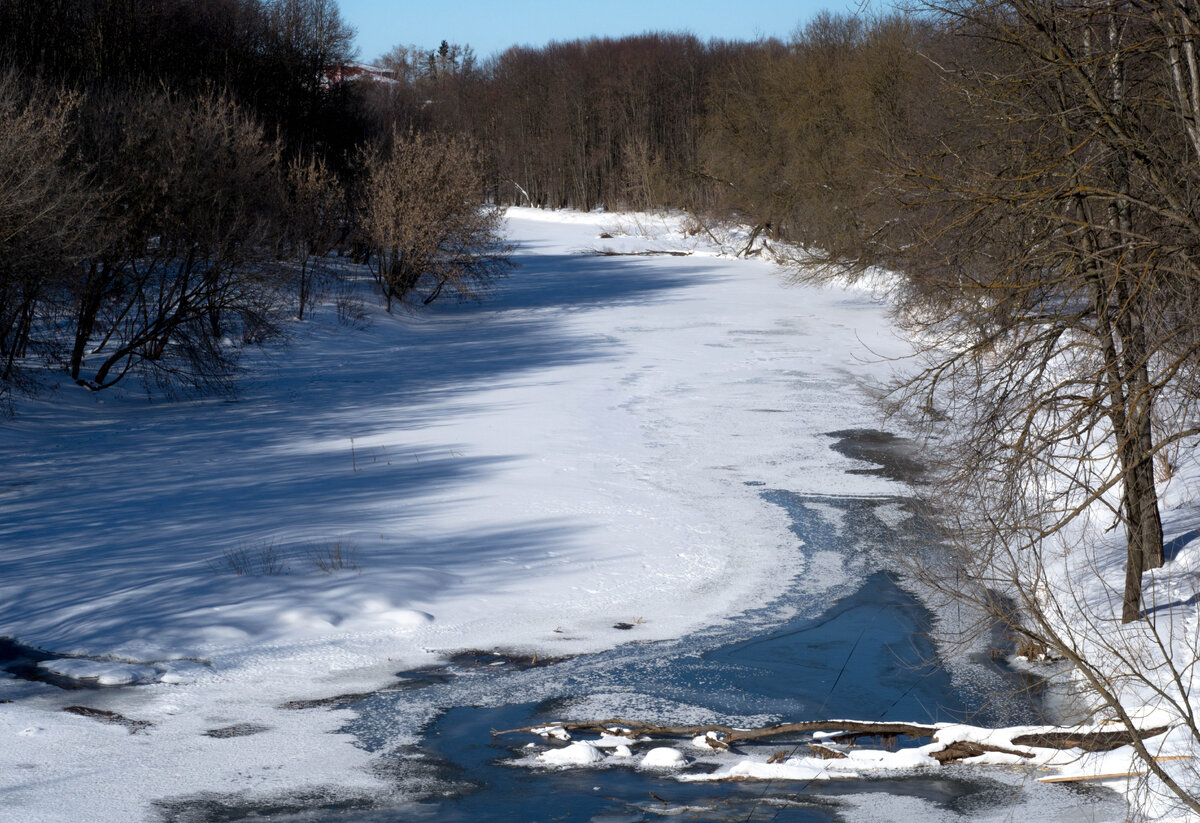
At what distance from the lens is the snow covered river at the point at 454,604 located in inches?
237

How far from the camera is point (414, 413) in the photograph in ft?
58.5

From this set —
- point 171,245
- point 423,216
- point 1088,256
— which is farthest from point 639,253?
point 1088,256

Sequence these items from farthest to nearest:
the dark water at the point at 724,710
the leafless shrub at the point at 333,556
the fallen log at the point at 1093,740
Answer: the leafless shrub at the point at 333,556 → the fallen log at the point at 1093,740 → the dark water at the point at 724,710

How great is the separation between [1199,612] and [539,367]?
1684 cm

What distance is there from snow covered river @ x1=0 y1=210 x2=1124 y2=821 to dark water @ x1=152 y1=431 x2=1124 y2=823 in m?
0.03

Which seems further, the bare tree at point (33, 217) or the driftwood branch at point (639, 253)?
the driftwood branch at point (639, 253)

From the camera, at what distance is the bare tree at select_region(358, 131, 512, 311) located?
97.9 ft

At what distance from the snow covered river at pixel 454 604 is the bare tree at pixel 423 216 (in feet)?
37.9

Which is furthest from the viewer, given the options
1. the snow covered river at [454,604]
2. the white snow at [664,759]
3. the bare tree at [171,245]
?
the bare tree at [171,245]

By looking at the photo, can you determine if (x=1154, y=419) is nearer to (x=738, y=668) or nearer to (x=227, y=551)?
(x=738, y=668)

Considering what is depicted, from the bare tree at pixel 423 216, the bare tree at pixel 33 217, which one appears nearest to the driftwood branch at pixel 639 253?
the bare tree at pixel 423 216

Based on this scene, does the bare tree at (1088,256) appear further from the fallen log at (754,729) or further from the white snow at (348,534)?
the white snow at (348,534)

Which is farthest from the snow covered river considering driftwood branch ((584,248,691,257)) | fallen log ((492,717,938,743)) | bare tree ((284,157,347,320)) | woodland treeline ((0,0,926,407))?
driftwood branch ((584,248,691,257))

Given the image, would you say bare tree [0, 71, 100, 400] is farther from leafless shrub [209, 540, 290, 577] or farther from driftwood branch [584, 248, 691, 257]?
driftwood branch [584, 248, 691, 257]
